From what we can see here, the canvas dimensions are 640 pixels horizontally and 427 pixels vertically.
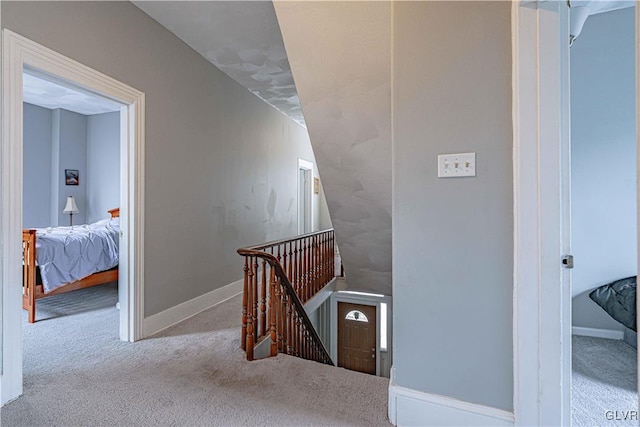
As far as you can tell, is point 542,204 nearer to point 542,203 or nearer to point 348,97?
point 542,203

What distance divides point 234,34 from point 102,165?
13.3ft

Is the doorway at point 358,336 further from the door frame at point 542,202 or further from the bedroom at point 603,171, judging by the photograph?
the door frame at point 542,202

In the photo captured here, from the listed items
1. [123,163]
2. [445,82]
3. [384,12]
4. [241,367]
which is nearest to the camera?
[445,82]

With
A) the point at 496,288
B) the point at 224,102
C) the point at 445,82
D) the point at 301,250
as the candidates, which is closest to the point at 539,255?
the point at 496,288

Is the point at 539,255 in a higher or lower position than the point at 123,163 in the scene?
lower

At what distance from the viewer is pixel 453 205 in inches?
56.5

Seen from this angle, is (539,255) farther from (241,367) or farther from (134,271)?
(134,271)

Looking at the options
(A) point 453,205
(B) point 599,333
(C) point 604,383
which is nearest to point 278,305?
(A) point 453,205

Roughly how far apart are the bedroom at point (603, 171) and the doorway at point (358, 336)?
8.65 feet

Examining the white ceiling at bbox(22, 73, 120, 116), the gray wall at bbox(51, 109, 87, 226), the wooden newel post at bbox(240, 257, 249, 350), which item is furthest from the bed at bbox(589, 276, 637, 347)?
the gray wall at bbox(51, 109, 87, 226)

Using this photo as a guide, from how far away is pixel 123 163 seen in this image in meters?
2.44

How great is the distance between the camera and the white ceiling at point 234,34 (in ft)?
7.97

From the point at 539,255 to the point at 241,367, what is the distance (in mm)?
1761

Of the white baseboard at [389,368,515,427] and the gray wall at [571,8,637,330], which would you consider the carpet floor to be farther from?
the white baseboard at [389,368,515,427]
